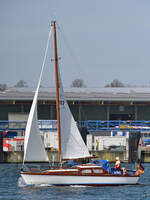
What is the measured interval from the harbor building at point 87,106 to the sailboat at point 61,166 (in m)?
33.5

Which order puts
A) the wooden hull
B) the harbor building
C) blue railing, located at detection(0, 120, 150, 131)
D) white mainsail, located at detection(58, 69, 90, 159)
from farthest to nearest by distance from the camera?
the harbor building < blue railing, located at detection(0, 120, 150, 131) < white mainsail, located at detection(58, 69, 90, 159) < the wooden hull

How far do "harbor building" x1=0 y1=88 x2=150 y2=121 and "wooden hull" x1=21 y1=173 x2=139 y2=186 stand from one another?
3525 centimetres

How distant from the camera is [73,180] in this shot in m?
44.1

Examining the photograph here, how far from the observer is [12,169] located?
56.7m

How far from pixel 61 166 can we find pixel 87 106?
37.8 meters

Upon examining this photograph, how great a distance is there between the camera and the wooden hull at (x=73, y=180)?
43.8 meters

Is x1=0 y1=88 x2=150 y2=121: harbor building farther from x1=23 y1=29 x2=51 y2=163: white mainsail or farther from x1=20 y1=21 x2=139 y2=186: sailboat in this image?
x1=23 y1=29 x2=51 y2=163: white mainsail

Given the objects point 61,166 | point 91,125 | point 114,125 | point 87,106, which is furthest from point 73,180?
point 87,106

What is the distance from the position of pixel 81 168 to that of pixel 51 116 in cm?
3703

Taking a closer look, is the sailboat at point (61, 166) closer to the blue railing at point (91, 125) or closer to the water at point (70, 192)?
the water at point (70, 192)

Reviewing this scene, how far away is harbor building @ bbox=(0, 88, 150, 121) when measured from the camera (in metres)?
80.2

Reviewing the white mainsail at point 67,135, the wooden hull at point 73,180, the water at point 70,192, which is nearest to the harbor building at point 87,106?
the white mainsail at point 67,135

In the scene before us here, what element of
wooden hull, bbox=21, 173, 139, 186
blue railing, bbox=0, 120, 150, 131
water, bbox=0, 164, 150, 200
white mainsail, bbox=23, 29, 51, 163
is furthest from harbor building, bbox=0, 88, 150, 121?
wooden hull, bbox=21, 173, 139, 186

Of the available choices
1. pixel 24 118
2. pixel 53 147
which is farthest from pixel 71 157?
pixel 24 118
